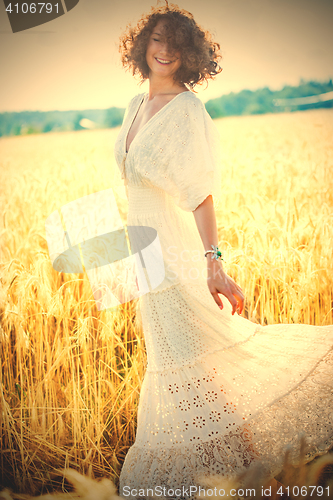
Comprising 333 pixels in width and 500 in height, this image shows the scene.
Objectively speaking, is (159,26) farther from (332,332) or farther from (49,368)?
(49,368)

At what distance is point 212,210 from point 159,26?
0.59m

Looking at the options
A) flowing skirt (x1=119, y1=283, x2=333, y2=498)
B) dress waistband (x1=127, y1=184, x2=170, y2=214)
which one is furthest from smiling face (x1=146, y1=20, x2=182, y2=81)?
flowing skirt (x1=119, y1=283, x2=333, y2=498)

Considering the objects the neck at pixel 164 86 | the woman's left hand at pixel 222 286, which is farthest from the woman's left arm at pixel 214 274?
the neck at pixel 164 86

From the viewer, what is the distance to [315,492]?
873mm

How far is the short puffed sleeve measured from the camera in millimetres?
941

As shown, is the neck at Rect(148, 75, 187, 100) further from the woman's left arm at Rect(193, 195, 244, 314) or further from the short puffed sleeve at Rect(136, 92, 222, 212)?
the woman's left arm at Rect(193, 195, 244, 314)

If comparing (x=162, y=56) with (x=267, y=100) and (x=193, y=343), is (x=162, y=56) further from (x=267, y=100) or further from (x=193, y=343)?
(x=267, y=100)

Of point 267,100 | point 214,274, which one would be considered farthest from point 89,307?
point 267,100

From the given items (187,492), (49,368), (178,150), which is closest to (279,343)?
(187,492)

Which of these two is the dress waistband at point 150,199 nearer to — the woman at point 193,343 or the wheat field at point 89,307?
the woman at point 193,343

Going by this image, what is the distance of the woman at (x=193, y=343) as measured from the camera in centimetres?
92

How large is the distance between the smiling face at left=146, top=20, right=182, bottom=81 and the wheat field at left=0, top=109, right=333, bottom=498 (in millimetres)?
507

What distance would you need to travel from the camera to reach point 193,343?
3.22 feet

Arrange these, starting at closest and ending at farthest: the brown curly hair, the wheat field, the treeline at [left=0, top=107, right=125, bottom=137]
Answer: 1. the brown curly hair
2. the wheat field
3. the treeline at [left=0, top=107, right=125, bottom=137]
